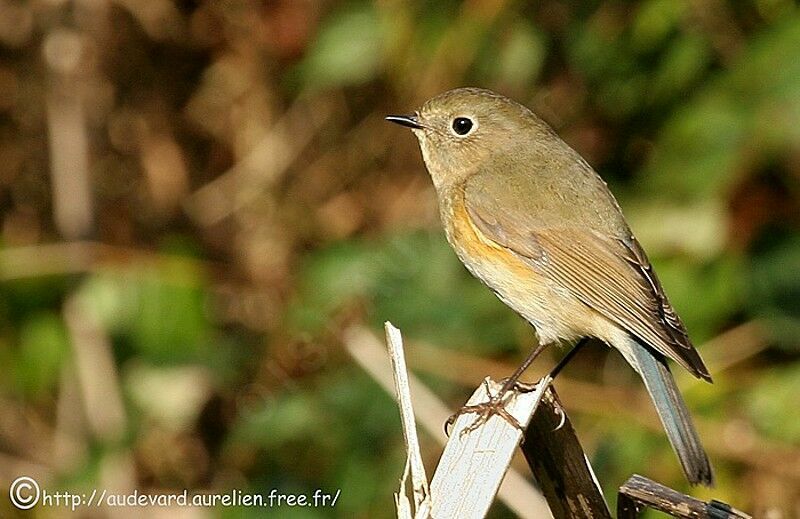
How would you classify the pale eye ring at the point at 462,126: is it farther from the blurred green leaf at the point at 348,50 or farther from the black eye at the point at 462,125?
the blurred green leaf at the point at 348,50

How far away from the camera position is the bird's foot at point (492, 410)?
2.87 m

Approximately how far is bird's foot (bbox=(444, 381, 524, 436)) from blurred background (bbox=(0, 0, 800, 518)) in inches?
34.1

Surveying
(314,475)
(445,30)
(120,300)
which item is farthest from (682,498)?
(120,300)

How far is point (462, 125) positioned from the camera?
4.09 metres

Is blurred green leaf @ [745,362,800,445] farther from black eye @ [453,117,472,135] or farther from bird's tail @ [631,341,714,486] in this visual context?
black eye @ [453,117,472,135]

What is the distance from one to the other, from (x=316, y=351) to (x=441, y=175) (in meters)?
0.77

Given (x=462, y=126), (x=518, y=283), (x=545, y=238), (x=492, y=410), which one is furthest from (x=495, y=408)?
(x=462, y=126)

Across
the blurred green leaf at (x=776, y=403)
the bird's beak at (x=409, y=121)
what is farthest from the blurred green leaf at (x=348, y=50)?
the blurred green leaf at (x=776, y=403)

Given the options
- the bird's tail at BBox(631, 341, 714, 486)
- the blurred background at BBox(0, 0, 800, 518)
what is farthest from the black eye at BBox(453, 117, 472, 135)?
A: the bird's tail at BBox(631, 341, 714, 486)

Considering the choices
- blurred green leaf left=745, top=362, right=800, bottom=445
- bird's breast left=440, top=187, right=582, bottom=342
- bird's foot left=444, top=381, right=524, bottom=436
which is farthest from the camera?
blurred green leaf left=745, top=362, right=800, bottom=445

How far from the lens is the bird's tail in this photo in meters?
3.00

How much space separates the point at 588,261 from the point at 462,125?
67 cm

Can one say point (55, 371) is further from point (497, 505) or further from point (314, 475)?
point (497, 505)

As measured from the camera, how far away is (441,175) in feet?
13.5
